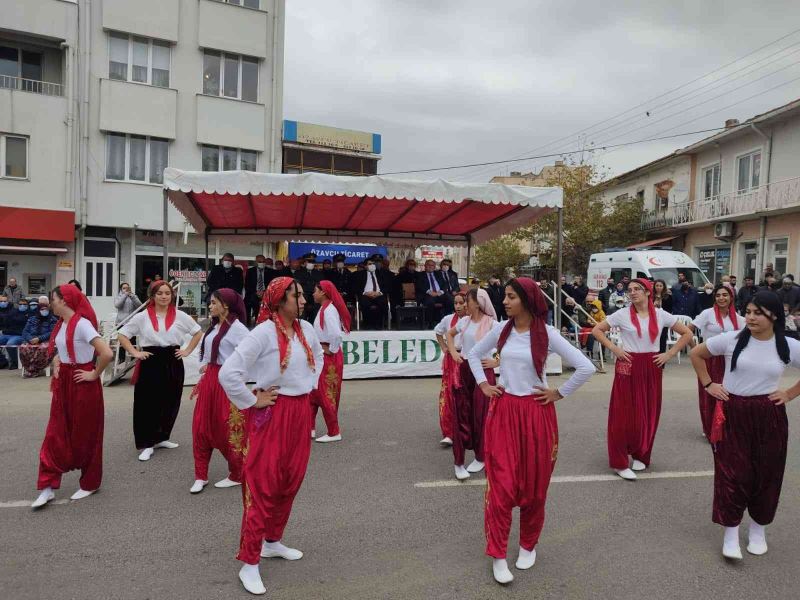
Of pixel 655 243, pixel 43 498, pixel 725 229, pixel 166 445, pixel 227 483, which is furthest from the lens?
pixel 655 243

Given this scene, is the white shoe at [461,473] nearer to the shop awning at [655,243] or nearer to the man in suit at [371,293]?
the man in suit at [371,293]

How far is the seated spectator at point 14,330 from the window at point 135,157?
28.3ft

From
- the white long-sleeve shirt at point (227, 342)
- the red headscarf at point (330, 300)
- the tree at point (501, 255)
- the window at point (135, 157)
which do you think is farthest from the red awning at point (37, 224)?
the tree at point (501, 255)

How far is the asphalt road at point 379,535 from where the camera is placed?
10.9ft

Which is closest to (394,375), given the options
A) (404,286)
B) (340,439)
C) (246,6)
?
(404,286)

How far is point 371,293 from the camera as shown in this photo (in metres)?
12.1

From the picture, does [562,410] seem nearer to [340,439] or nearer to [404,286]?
[340,439]

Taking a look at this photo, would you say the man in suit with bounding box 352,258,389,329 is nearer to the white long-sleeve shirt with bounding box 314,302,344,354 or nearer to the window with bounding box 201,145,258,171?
the white long-sleeve shirt with bounding box 314,302,344,354

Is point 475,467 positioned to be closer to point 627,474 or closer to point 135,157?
point 627,474

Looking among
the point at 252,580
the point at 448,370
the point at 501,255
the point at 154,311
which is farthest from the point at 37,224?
the point at 501,255

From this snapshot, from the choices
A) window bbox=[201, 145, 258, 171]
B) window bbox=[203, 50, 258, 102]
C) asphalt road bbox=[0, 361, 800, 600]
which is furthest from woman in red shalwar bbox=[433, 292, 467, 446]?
window bbox=[203, 50, 258, 102]

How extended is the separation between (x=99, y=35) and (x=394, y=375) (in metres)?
15.6

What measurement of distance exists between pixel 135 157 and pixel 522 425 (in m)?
18.8

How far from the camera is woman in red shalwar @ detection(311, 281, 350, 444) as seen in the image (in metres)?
6.34
